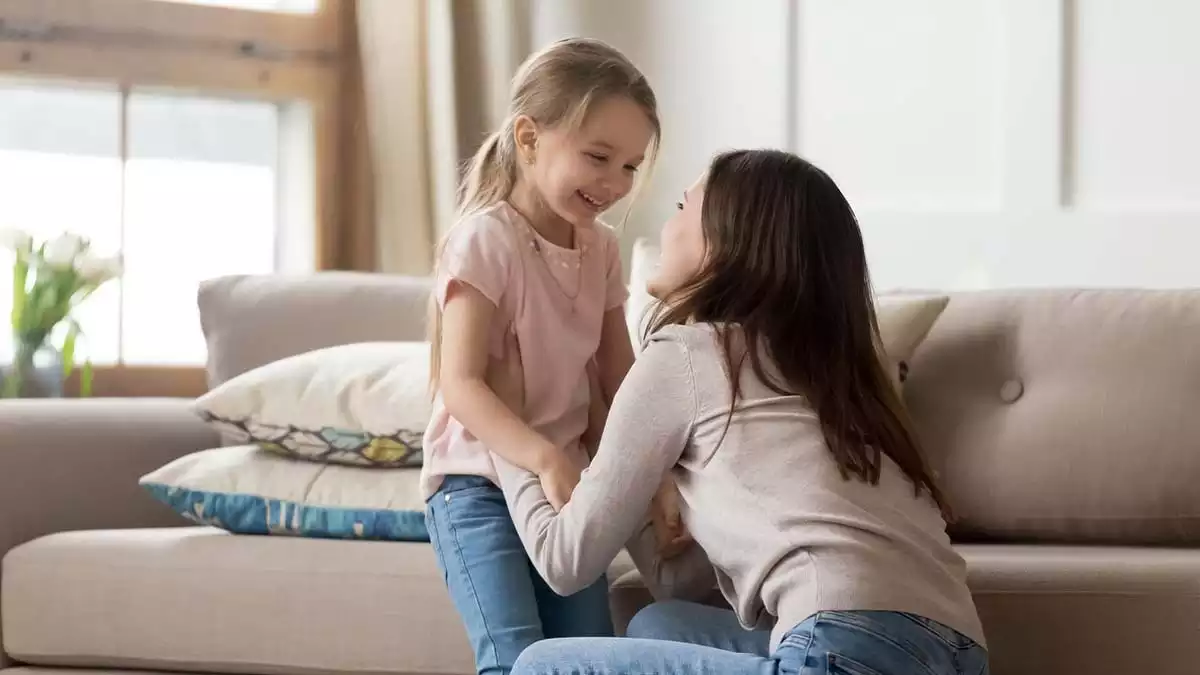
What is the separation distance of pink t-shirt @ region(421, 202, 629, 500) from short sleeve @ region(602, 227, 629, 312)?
49 mm

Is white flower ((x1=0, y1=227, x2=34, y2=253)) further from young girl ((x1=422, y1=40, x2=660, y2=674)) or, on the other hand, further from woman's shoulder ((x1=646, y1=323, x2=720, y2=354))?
woman's shoulder ((x1=646, y1=323, x2=720, y2=354))

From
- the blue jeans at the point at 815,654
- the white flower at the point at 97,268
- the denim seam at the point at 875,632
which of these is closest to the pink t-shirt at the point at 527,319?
the blue jeans at the point at 815,654

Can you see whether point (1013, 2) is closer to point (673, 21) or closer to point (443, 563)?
point (673, 21)

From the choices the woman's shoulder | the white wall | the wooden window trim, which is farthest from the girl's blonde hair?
the wooden window trim

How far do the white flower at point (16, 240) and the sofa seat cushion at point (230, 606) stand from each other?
90cm

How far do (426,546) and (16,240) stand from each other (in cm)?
127

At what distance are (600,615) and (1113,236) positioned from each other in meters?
1.17

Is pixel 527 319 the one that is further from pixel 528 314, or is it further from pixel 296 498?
pixel 296 498

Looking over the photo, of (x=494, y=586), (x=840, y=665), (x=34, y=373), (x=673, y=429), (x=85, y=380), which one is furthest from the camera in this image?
(x=85, y=380)

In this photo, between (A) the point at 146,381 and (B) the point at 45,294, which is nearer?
(B) the point at 45,294

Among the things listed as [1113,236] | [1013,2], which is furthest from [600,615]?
[1013,2]

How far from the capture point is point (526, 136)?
166cm

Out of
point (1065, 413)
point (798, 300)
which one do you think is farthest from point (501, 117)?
point (798, 300)

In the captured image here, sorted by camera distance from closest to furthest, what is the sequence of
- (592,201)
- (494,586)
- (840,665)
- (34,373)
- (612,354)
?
(840,665), (494,586), (592,201), (612,354), (34,373)
